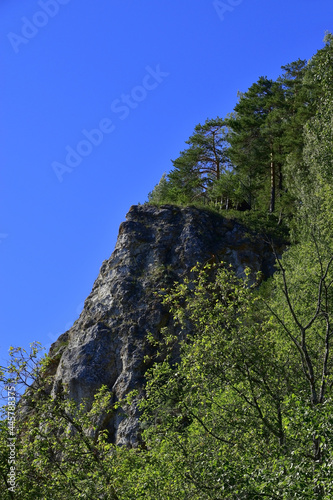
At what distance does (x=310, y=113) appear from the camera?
138ft

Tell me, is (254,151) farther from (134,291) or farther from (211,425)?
(211,425)

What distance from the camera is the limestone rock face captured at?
31.1 meters

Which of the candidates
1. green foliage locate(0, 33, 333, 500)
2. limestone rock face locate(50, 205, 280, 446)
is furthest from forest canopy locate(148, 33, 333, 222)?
green foliage locate(0, 33, 333, 500)

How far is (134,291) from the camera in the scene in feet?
116

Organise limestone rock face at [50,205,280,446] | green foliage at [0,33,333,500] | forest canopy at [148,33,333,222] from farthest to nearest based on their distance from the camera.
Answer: forest canopy at [148,33,333,222] → limestone rock face at [50,205,280,446] → green foliage at [0,33,333,500]

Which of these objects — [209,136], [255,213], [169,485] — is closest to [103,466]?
[169,485]

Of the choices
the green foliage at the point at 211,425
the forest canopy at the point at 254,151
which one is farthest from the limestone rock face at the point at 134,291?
the green foliage at the point at 211,425

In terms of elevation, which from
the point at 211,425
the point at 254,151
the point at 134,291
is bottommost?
the point at 211,425

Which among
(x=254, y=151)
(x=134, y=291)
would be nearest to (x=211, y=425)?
(x=134, y=291)

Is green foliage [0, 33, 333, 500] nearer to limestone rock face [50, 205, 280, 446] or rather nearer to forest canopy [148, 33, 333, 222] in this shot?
limestone rock face [50, 205, 280, 446]

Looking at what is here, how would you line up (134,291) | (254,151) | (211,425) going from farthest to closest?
1. (254,151)
2. (134,291)
3. (211,425)

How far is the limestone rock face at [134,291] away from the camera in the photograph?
31.1 m

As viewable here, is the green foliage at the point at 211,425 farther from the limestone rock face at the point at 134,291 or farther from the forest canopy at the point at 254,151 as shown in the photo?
the forest canopy at the point at 254,151

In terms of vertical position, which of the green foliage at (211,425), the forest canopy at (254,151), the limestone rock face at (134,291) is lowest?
the green foliage at (211,425)
